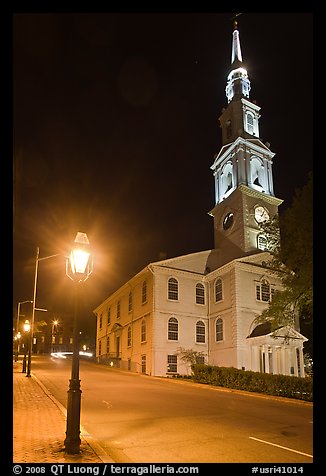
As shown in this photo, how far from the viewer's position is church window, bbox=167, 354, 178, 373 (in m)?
34.3

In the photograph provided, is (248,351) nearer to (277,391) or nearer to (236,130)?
(277,391)

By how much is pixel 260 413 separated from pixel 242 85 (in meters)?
41.7

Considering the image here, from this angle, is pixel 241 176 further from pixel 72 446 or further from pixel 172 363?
pixel 72 446

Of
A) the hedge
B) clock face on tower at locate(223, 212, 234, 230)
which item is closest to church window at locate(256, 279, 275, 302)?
clock face on tower at locate(223, 212, 234, 230)

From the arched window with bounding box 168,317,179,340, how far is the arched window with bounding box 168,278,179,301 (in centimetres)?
173

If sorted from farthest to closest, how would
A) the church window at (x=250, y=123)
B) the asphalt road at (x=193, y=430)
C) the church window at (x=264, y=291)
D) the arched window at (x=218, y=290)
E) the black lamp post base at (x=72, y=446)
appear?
the church window at (x=250, y=123)
the arched window at (x=218, y=290)
the church window at (x=264, y=291)
the asphalt road at (x=193, y=430)
the black lamp post base at (x=72, y=446)

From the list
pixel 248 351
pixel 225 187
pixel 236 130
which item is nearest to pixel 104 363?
pixel 248 351

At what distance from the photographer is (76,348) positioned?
806 centimetres

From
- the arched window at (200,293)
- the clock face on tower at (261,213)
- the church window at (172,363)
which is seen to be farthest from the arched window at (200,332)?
the clock face on tower at (261,213)

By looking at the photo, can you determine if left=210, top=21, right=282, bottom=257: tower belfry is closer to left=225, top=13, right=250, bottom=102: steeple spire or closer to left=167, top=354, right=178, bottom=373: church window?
left=225, top=13, right=250, bottom=102: steeple spire

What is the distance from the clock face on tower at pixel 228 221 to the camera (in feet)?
137

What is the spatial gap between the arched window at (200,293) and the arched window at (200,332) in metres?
1.81

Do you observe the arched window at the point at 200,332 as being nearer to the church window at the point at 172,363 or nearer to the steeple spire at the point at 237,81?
the church window at the point at 172,363

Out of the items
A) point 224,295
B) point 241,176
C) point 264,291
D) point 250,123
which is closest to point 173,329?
point 224,295
